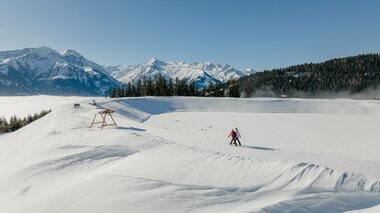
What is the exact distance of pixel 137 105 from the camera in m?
71.2

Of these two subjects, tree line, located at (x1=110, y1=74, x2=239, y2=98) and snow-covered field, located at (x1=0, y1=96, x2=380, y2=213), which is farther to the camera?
tree line, located at (x1=110, y1=74, x2=239, y2=98)

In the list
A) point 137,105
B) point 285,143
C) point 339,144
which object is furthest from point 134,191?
point 137,105

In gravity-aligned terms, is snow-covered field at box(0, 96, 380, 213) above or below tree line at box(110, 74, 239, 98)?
below

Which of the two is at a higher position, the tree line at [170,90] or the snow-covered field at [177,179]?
the tree line at [170,90]

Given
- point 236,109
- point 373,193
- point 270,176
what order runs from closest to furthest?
point 373,193, point 270,176, point 236,109

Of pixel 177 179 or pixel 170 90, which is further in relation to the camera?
pixel 170 90

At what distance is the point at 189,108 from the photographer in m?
75.5

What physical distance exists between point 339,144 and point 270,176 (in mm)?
20249

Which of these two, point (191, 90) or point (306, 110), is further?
point (191, 90)

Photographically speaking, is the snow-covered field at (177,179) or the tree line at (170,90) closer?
the snow-covered field at (177,179)

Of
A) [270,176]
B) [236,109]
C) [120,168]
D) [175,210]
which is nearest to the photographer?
[175,210]

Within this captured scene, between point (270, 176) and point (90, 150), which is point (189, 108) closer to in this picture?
point (90, 150)

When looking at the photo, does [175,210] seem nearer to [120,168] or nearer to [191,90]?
[120,168]

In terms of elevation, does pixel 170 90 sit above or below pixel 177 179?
above
